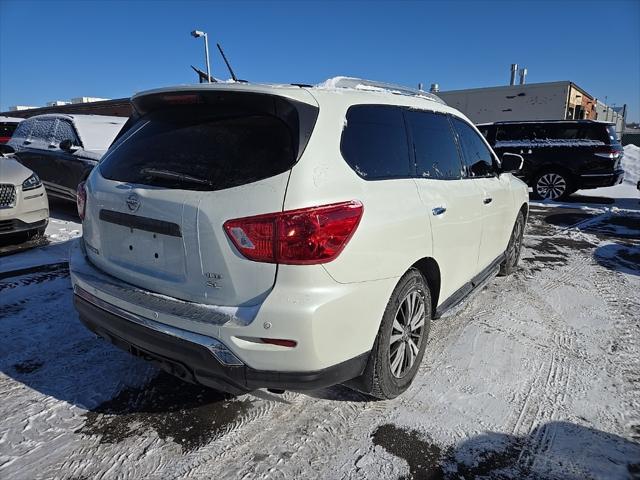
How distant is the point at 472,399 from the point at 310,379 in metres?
1.24

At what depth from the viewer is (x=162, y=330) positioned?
Result: 6.68 ft

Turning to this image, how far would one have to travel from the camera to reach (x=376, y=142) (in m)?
2.43

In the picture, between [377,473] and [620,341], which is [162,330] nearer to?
Result: [377,473]

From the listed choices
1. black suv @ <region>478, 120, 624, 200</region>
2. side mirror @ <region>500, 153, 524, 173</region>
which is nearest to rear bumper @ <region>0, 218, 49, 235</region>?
side mirror @ <region>500, 153, 524, 173</region>

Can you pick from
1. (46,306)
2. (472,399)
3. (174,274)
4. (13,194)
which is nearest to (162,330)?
(174,274)

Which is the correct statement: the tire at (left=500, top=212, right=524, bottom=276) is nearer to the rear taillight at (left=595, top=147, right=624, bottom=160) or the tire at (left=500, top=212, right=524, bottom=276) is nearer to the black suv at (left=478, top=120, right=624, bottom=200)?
the black suv at (left=478, top=120, right=624, bottom=200)

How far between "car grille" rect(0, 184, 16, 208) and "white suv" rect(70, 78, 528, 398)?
3.42 m

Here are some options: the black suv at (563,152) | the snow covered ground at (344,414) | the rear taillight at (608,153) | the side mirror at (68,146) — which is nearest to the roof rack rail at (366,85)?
the snow covered ground at (344,414)

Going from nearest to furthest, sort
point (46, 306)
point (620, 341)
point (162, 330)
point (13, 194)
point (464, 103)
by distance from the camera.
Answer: point (162, 330) → point (620, 341) → point (46, 306) → point (13, 194) → point (464, 103)

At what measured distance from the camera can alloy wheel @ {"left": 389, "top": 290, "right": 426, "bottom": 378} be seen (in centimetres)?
250

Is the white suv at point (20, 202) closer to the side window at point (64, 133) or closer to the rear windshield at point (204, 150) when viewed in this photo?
the side window at point (64, 133)

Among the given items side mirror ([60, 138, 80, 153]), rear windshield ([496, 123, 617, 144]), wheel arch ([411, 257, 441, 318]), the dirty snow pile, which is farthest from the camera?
the dirty snow pile

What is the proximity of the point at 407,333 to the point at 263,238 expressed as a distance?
1.21 metres

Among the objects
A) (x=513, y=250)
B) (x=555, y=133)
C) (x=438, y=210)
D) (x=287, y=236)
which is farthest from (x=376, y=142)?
Answer: (x=555, y=133)
